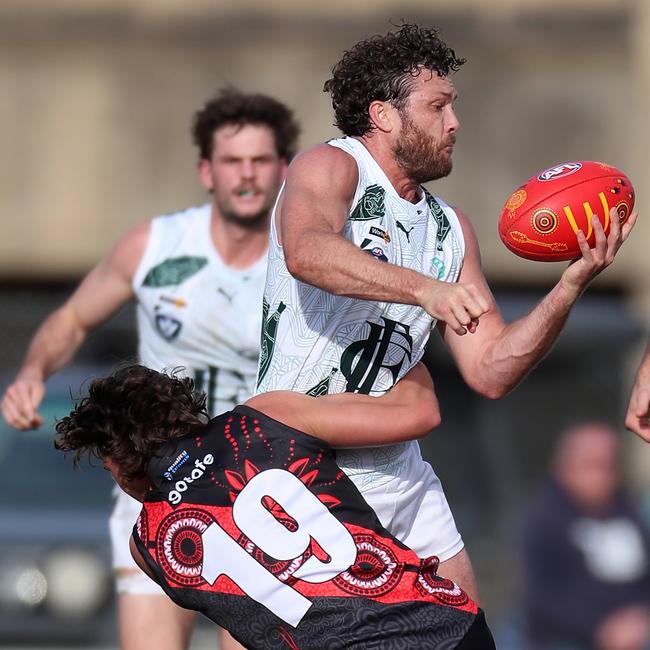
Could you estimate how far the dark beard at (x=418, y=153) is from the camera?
3939 mm

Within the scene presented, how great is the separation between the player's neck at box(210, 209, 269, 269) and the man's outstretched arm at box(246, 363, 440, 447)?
1566mm

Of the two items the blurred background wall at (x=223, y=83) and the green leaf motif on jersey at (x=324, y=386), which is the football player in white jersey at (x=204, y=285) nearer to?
the green leaf motif on jersey at (x=324, y=386)

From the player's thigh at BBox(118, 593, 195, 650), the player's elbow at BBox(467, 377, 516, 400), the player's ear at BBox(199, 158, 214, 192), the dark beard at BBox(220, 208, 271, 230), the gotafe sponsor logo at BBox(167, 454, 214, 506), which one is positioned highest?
the player's ear at BBox(199, 158, 214, 192)

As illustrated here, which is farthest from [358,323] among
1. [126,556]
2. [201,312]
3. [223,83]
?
[223,83]

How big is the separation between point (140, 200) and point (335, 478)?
9.46 m

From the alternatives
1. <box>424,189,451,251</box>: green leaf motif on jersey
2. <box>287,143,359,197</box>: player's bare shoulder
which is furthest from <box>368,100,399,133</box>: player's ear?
<box>424,189,451,251</box>: green leaf motif on jersey

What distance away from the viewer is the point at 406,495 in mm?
4102

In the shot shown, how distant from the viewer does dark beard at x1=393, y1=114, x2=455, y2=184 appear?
394 cm

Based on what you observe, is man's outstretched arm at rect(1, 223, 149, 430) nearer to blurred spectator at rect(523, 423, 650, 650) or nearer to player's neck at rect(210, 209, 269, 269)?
player's neck at rect(210, 209, 269, 269)

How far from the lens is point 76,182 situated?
1266 cm

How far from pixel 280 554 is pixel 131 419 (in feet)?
1.65

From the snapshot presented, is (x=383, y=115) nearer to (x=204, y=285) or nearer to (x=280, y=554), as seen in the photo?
(x=280, y=554)

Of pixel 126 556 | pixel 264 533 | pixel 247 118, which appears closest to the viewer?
pixel 264 533

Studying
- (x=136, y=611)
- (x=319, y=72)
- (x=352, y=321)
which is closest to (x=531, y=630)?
(x=136, y=611)
